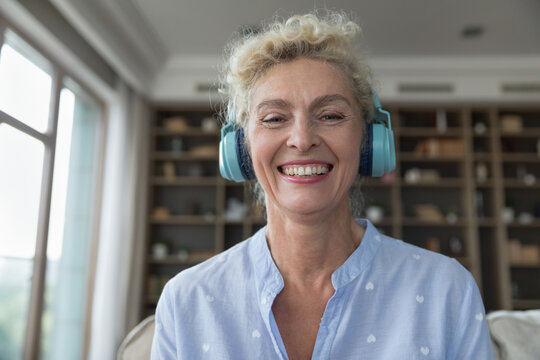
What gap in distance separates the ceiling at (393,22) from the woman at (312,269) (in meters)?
2.99

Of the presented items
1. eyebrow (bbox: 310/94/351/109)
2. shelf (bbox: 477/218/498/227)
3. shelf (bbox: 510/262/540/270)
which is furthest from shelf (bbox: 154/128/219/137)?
eyebrow (bbox: 310/94/351/109)

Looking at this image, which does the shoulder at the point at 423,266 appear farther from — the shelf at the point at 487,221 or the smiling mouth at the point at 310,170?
the shelf at the point at 487,221

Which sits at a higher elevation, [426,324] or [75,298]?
[426,324]

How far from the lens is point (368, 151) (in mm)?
1173

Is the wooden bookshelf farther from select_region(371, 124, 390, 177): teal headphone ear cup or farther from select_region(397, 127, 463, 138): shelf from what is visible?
select_region(371, 124, 390, 177): teal headphone ear cup

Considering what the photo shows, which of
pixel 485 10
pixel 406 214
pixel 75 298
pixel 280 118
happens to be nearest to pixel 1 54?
pixel 75 298

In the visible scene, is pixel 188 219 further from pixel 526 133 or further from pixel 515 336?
pixel 515 336

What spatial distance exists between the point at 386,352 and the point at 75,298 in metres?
3.96

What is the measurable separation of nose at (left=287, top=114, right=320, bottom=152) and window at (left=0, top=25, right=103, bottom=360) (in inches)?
109

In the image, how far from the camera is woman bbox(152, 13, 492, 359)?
1.00 metres

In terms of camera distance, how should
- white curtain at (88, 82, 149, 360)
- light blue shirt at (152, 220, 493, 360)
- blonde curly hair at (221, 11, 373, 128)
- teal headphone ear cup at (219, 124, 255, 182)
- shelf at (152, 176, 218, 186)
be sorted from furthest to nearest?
shelf at (152, 176, 218, 186)
white curtain at (88, 82, 149, 360)
teal headphone ear cup at (219, 124, 255, 182)
blonde curly hair at (221, 11, 373, 128)
light blue shirt at (152, 220, 493, 360)

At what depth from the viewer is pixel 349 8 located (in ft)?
13.5

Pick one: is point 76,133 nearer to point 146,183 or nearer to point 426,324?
point 146,183

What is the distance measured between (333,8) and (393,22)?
0.71m
